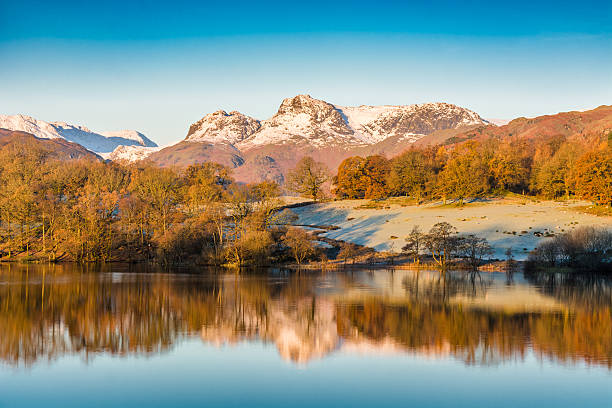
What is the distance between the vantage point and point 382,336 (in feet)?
69.1

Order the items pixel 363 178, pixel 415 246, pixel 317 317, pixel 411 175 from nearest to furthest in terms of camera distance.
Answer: pixel 317 317 < pixel 415 246 < pixel 411 175 < pixel 363 178

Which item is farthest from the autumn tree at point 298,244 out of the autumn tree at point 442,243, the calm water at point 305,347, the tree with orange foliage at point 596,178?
the tree with orange foliage at point 596,178

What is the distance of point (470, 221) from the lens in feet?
221

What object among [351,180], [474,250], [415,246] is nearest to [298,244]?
[415,246]

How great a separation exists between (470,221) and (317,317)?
1842 inches

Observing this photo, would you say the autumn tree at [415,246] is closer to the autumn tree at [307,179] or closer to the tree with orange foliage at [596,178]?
the tree with orange foliage at [596,178]

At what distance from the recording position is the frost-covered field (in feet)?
191

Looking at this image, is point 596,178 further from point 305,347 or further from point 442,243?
point 305,347

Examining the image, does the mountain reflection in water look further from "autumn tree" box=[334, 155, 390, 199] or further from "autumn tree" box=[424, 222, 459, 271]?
"autumn tree" box=[334, 155, 390, 199]

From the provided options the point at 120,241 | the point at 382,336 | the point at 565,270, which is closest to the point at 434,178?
the point at 565,270

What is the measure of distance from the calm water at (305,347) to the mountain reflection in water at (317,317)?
92 millimetres

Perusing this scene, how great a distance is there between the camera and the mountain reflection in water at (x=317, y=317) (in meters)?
19.2

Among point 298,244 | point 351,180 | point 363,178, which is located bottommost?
point 298,244

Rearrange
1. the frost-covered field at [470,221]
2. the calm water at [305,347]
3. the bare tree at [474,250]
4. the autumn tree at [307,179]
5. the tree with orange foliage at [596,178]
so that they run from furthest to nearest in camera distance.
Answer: the autumn tree at [307,179]
the tree with orange foliage at [596,178]
the frost-covered field at [470,221]
the bare tree at [474,250]
the calm water at [305,347]
